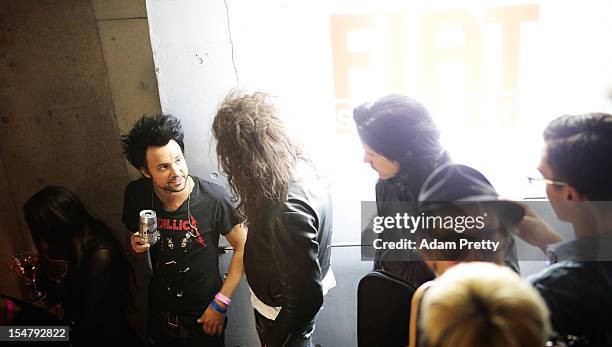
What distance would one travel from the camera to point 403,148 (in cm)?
182

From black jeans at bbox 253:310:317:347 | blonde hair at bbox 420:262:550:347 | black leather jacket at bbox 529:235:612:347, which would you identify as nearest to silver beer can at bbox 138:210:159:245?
black jeans at bbox 253:310:317:347

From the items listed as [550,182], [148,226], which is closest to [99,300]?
[148,226]

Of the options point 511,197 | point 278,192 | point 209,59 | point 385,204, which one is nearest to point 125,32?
point 209,59

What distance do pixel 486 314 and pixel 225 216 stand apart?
5.24ft

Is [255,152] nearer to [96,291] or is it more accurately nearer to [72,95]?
[96,291]

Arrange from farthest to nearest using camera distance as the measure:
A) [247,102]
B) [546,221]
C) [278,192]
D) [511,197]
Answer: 1. [247,102]
2. [278,192]
3. [511,197]
4. [546,221]

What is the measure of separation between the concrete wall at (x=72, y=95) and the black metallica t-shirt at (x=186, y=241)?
0.41 metres

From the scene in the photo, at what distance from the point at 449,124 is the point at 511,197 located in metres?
0.70

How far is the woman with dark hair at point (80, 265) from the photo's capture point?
244 cm

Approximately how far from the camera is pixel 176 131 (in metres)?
2.35

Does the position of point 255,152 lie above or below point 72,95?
below

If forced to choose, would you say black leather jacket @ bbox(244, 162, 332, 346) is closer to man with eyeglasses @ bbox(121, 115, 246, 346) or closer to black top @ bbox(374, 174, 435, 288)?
black top @ bbox(374, 174, 435, 288)

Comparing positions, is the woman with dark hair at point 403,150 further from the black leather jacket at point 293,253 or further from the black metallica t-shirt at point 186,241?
the black metallica t-shirt at point 186,241

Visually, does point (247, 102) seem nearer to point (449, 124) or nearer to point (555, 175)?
point (449, 124)
